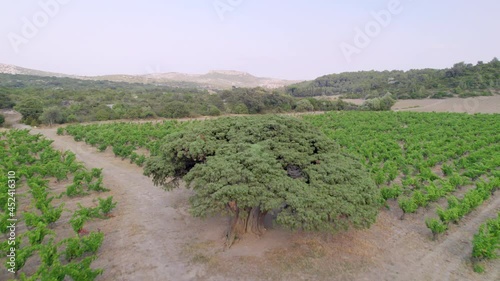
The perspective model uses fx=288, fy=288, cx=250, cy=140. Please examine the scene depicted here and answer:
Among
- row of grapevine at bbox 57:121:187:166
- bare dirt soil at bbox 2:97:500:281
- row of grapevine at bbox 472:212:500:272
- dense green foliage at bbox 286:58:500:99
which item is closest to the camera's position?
bare dirt soil at bbox 2:97:500:281

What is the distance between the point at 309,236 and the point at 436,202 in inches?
227

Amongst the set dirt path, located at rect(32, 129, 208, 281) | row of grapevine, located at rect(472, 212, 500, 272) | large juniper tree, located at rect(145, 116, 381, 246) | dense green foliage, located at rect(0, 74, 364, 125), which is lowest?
dense green foliage, located at rect(0, 74, 364, 125)

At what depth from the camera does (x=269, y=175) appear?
6766 mm

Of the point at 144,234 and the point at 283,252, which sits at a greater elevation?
the point at 283,252

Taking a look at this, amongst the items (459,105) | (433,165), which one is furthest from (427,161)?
(459,105)

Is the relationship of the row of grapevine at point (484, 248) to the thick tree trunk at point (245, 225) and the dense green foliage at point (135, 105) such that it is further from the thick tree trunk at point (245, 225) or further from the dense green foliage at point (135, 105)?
the dense green foliage at point (135, 105)

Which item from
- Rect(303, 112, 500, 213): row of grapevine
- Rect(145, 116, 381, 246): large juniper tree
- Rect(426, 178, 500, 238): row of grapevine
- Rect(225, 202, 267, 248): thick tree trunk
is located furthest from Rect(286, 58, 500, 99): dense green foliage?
Rect(225, 202, 267, 248): thick tree trunk

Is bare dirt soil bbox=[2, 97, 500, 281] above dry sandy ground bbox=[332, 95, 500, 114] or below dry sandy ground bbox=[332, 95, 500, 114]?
below

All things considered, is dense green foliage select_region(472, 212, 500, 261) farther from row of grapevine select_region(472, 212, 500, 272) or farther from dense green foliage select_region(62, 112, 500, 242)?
dense green foliage select_region(62, 112, 500, 242)

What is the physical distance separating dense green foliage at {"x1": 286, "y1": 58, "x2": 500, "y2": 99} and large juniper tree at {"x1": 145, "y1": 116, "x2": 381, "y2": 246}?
177 feet

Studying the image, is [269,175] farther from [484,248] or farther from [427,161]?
[427,161]

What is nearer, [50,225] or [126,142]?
[50,225]

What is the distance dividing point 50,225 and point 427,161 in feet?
50.3

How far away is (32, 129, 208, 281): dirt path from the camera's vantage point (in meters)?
6.54
